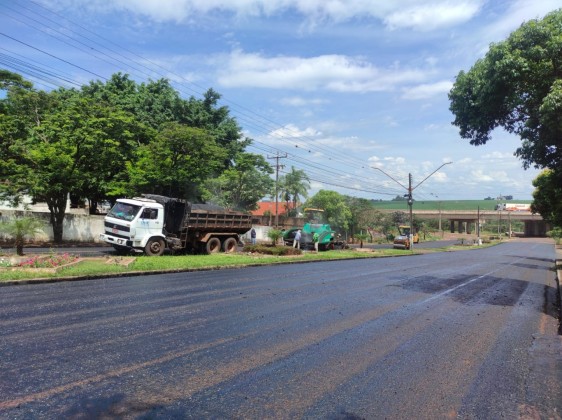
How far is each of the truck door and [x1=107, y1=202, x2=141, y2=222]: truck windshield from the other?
14.2 inches

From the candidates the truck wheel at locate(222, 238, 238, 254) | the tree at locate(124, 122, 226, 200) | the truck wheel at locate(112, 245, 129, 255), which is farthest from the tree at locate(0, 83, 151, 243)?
the truck wheel at locate(222, 238, 238, 254)

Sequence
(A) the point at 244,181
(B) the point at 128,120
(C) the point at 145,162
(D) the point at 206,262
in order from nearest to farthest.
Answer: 1. (D) the point at 206,262
2. (B) the point at 128,120
3. (C) the point at 145,162
4. (A) the point at 244,181

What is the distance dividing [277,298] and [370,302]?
7.42ft

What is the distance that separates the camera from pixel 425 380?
5.29 meters

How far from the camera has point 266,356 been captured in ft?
19.5

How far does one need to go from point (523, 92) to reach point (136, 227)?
619 inches

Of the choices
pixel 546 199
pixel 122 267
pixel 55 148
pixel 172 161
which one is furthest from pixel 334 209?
pixel 122 267

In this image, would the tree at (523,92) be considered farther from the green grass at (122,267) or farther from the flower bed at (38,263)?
the flower bed at (38,263)

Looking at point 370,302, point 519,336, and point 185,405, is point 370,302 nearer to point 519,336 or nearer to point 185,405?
point 519,336

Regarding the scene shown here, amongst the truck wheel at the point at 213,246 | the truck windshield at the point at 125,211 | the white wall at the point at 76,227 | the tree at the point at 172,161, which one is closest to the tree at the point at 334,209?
the tree at the point at 172,161

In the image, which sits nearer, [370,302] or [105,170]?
[370,302]

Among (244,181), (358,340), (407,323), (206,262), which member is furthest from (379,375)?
(244,181)

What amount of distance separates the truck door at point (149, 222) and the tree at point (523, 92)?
13.6 meters

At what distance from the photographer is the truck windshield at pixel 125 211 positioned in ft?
65.5
